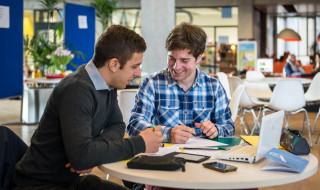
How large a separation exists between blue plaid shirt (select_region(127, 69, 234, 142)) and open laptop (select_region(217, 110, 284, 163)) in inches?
22.5

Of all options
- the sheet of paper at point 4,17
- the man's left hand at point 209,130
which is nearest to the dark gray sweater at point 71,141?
the man's left hand at point 209,130

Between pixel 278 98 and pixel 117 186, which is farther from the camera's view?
pixel 278 98

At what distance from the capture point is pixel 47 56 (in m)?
7.25

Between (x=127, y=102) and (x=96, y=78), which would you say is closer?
(x=96, y=78)

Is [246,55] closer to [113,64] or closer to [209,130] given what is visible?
[209,130]

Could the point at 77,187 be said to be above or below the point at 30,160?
below

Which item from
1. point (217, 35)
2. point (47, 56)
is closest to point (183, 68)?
point (47, 56)

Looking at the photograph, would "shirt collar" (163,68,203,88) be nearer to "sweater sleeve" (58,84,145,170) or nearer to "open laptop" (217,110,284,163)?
"open laptop" (217,110,284,163)

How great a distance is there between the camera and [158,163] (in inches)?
64.9

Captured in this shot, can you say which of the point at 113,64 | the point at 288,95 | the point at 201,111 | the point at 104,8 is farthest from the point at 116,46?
the point at 104,8

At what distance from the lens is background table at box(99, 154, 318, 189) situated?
1.49 m

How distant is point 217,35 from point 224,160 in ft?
52.7

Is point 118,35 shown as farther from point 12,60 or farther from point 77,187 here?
point 12,60

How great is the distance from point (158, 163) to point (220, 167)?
24 cm
